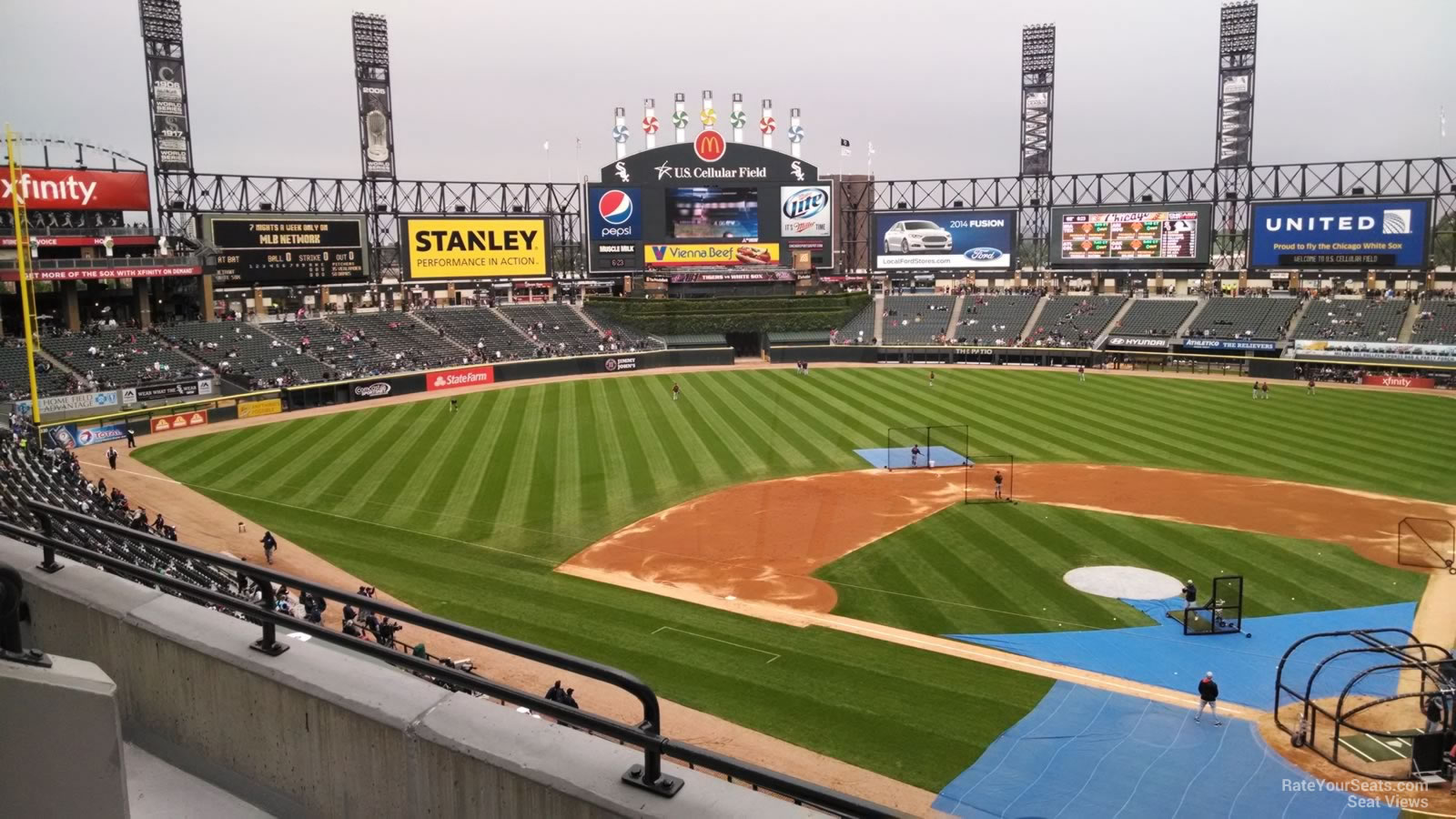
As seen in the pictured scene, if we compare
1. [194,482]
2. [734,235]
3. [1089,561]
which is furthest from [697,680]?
[734,235]

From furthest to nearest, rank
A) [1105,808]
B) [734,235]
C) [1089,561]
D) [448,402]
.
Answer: [734,235] → [448,402] → [1089,561] → [1105,808]

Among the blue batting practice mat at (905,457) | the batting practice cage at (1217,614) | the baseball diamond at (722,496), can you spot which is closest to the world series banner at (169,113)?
the baseball diamond at (722,496)

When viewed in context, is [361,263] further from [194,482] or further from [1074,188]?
[1074,188]

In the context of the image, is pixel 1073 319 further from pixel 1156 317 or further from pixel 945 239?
pixel 945 239

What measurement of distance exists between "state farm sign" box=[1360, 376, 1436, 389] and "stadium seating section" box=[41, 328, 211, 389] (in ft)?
227

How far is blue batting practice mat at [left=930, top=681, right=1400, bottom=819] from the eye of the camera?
14.7 meters

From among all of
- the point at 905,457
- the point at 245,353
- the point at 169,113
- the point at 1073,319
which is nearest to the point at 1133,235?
the point at 1073,319

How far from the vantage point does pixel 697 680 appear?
19516 millimetres

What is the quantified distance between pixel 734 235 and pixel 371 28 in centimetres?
3181

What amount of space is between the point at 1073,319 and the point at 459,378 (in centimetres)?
4796

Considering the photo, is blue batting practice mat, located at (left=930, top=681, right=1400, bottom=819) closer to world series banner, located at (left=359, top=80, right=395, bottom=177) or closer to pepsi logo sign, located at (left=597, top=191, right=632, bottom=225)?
pepsi logo sign, located at (left=597, top=191, right=632, bottom=225)

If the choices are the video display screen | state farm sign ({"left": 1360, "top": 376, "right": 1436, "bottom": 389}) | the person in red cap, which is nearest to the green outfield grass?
the person in red cap

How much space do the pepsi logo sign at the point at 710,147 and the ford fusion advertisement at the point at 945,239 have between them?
1650cm

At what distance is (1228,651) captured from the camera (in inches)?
→ 811
